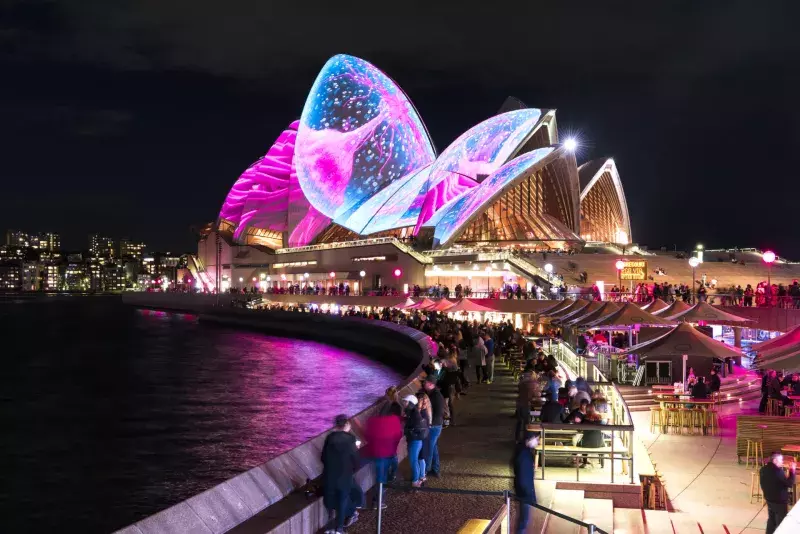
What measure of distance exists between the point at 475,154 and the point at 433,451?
1888 inches

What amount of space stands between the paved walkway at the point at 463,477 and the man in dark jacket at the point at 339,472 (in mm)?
366

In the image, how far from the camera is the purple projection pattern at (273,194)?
81375 mm

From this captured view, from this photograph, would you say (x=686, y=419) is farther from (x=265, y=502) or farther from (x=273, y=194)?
(x=273, y=194)

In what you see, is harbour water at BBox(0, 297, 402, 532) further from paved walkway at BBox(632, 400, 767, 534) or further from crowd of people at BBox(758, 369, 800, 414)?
crowd of people at BBox(758, 369, 800, 414)

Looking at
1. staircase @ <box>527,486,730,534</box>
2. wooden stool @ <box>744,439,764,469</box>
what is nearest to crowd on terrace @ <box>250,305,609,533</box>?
staircase @ <box>527,486,730,534</box>

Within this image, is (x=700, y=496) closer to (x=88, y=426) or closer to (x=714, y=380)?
(x=714, y=380)

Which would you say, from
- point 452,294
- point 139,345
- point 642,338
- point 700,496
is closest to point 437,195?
point 452,294

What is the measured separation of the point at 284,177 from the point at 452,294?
1757 inches

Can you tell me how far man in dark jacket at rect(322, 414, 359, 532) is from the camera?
7043 millimetres

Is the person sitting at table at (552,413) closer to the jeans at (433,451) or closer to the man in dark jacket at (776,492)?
the jeans at (433,451)

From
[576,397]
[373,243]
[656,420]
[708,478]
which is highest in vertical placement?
[373,243]

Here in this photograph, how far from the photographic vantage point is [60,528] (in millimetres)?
11492

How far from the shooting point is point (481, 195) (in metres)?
52.6

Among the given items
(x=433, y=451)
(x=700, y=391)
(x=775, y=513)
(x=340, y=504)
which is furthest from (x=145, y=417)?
(x=775, y=513)
